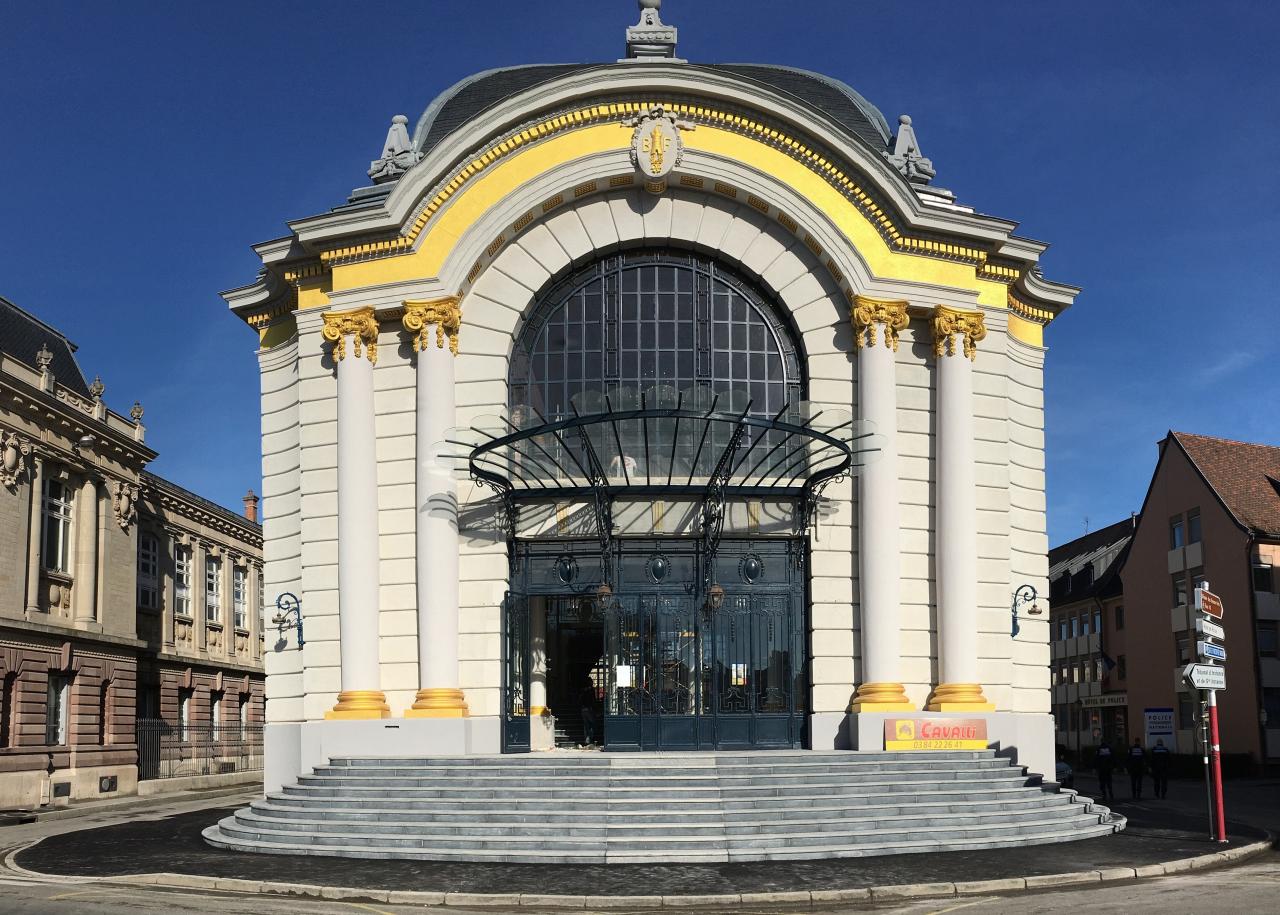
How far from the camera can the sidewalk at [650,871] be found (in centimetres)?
1564

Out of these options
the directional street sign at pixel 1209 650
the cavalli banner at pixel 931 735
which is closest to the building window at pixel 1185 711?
the cavalli banner at pixel 931 735

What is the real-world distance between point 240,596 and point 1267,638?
132ft

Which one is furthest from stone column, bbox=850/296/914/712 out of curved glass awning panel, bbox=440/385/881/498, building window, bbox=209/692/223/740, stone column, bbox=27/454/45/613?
building window, bbox=209/692/223/740

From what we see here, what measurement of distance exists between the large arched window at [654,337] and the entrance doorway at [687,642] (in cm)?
292

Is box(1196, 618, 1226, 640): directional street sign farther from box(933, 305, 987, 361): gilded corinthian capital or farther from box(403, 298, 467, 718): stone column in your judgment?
box(403, 298, 467, 718): stone column

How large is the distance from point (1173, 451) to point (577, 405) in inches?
1504

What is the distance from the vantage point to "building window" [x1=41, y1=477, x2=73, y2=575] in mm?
40938

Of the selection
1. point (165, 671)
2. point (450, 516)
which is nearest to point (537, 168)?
point (450, 516)

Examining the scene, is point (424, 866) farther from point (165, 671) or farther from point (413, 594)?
point (165, 671)

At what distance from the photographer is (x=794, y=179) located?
2573cm

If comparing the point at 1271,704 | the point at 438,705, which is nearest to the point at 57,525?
the point at 438,705

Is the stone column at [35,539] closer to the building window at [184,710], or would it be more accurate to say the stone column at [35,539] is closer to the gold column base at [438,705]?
the building window at [184,710]

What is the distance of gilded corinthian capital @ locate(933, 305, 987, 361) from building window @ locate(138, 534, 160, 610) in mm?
33342

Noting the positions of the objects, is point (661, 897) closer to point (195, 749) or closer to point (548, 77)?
point (548, 77)
